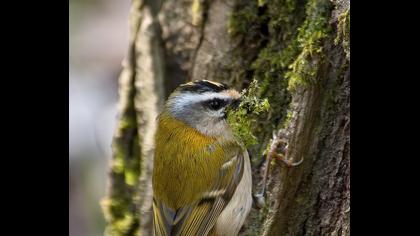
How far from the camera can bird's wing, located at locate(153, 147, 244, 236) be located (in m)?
2.06

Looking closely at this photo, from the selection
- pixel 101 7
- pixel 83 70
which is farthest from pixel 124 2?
pixel 83 70

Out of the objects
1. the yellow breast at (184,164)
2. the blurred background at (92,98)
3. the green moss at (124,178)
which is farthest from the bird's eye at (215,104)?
the blurred background at (92,98)

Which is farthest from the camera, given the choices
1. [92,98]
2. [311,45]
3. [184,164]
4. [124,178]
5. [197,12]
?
[92,98]

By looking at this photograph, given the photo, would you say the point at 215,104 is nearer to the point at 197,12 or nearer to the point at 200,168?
the point at 200,168

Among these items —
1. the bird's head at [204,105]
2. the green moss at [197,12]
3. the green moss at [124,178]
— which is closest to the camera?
the bird's head at [204,105]

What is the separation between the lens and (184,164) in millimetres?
2061

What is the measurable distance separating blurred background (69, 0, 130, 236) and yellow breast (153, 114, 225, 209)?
4.08 ft

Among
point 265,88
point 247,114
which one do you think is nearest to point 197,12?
point 265,88

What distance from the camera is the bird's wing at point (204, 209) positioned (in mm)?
2061

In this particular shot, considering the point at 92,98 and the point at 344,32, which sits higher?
the point at 344,32

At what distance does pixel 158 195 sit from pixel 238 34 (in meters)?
0.74

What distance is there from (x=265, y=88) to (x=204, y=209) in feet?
1.57

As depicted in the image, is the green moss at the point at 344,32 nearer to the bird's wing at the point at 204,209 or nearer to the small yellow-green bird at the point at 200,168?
the small yellow-green bird at the point at 200,168

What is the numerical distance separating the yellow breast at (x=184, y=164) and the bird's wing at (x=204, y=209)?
2 cm
